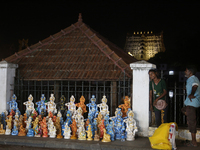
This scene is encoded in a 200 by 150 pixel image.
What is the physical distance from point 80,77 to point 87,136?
201cm

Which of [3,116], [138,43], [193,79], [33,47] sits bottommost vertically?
[3,116]

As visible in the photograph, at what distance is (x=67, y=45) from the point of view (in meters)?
9.72

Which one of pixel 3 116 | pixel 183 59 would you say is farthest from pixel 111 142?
pixel 183 59

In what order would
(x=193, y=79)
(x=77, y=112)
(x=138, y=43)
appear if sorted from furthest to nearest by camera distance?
(x=138, y=43) < (x=77, y=112) < (x=193, y=79)

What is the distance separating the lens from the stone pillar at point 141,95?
23.7 feet

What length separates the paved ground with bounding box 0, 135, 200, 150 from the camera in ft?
20.4

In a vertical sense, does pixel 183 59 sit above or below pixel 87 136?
above

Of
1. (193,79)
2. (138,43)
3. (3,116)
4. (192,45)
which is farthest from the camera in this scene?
(138,43)

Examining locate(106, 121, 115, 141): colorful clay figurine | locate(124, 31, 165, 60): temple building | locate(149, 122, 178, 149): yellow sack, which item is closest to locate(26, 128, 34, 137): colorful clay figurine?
locate(106, 121, 115, 141): colorful clay figurine

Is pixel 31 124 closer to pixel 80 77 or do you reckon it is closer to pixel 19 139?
pixel 19 139

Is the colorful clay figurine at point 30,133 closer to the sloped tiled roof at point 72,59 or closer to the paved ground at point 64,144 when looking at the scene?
the paved ground at point 64,144

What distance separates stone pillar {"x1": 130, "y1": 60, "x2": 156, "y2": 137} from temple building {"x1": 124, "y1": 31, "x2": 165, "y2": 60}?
244 feet

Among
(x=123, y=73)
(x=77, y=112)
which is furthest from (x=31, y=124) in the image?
(x=123, y=73)

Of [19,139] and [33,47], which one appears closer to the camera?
[19,139]
